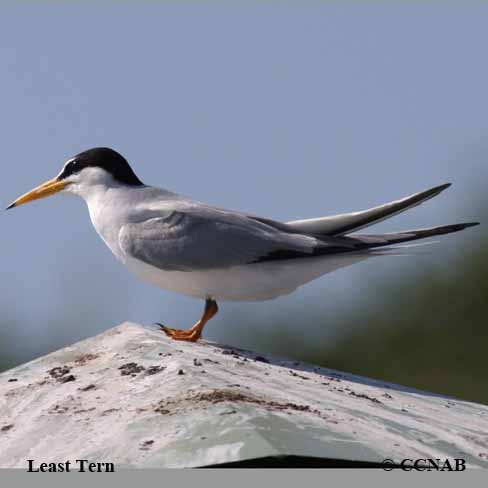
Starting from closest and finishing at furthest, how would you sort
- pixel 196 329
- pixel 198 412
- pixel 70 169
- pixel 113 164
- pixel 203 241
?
pixel 198 412
pixel 196 329
pixel 203 241
pixel 113 164
pixel 70 169

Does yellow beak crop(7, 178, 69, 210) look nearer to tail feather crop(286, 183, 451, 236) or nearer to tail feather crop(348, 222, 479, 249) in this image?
tail feather crop(286, 183, 451, 236)

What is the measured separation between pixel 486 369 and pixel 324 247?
9.00 metres

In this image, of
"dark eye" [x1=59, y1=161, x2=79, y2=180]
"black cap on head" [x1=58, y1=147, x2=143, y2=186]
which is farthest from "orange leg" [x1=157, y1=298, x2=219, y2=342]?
"dark eye" [x1=59, y1=161, x2=79, y2=180]

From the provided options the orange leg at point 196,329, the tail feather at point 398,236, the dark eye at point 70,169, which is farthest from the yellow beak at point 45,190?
the tail feather at point 398,236

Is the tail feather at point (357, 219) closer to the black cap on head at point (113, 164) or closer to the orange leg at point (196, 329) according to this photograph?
the orange leg at point (196, 329)

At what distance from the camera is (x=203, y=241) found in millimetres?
10867

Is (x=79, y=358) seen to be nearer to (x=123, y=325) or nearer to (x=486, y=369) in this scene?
(x=123, y=325)

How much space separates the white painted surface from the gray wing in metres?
1.36

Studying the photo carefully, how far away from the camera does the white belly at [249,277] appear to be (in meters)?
10.8

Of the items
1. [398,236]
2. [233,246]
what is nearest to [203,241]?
[233,246]

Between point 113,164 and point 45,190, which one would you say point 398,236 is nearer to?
point 113,164

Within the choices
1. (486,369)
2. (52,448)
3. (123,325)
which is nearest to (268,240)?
(123,325)

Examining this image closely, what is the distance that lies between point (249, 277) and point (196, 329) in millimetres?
644

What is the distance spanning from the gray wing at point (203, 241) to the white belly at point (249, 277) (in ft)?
0.25
